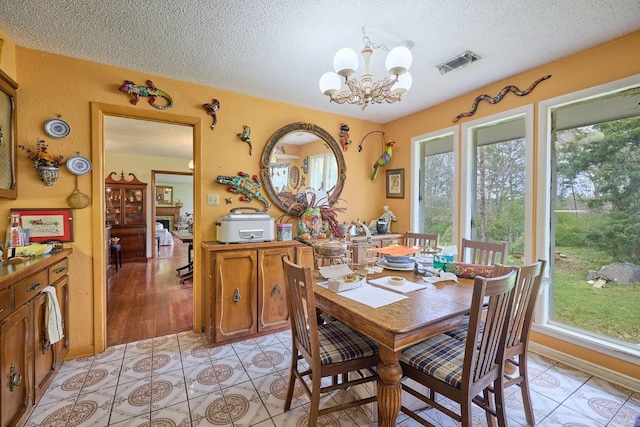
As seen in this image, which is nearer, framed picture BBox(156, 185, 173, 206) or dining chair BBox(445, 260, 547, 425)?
dining chair BBox(445, 260, 547, 425)

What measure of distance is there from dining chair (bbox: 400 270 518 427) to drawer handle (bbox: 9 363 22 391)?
1.96m

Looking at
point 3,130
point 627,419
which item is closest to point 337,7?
point 3,130

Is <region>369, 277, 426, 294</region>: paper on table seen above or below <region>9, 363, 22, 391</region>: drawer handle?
above

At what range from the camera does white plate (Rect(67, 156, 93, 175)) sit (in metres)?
2.20

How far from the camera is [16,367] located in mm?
1433

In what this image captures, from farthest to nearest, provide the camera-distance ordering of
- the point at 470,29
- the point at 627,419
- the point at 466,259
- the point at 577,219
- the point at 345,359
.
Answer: the point at 466,259 → the point at 577,219 → the point at 470,29 → the point at 627,419 → the point at 345,359

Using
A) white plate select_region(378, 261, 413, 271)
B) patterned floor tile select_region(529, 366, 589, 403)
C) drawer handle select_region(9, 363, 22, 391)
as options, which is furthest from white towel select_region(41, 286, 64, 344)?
patterned floor tile select_region(529, 366, 589, 403)

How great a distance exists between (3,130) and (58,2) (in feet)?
3.20

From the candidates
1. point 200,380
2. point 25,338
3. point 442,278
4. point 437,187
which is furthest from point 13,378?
point 437,187

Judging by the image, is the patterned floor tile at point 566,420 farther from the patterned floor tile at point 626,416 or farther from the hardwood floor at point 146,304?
the hardwood floor at point 146,304

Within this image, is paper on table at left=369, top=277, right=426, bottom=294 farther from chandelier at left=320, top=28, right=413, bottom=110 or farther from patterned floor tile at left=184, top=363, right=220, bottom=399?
patterned floor tile at left=184, top=363, right=220, bottom=399

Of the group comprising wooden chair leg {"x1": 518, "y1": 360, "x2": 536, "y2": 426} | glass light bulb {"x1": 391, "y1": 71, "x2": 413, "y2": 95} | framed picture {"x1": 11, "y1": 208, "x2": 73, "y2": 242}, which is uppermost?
glass light bulb {"x1": 391, "y1": 71, "x2": 413, "y2": 95}

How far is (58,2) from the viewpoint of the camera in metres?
1.61

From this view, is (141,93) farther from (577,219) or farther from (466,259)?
(577,219)
